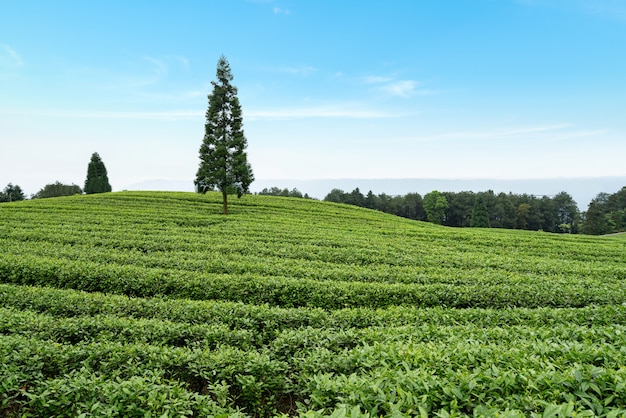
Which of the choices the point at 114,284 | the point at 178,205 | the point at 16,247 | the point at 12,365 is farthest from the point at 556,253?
the point at 178,205

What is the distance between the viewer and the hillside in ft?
10.9

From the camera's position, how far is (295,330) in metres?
6.16

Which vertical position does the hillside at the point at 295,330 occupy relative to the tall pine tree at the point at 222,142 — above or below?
below

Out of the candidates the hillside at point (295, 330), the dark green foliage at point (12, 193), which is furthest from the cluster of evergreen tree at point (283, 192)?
the hillside at point (295, 330)

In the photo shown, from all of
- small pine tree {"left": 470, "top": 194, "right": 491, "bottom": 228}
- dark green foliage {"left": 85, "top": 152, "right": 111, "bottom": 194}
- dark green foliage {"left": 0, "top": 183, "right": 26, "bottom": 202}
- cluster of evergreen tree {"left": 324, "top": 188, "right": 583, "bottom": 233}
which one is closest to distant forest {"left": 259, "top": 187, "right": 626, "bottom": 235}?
cluster of evergreen tree {"left": 324, "top": 188, "right": 583, "bottom": 233}

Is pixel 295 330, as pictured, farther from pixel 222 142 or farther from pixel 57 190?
pixel 57 190

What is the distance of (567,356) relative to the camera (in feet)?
13.0

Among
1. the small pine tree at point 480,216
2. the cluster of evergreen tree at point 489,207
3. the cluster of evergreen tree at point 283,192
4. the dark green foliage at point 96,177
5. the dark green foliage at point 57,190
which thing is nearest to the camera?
the dark green foliage at point 96,177

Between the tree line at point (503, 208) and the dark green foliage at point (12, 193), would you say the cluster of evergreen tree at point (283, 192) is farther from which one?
the dark green foliage at point (12, 193)

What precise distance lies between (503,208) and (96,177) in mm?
86098

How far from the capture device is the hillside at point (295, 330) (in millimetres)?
3309

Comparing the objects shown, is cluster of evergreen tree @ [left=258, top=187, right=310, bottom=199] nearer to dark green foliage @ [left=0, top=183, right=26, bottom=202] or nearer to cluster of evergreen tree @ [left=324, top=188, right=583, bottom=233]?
cluster of evergreen tree @ [left=324, top=188, right=583, bottom=233]

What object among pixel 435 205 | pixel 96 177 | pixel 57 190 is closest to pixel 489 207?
pixel 435 205

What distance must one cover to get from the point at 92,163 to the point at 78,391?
63.2 m
